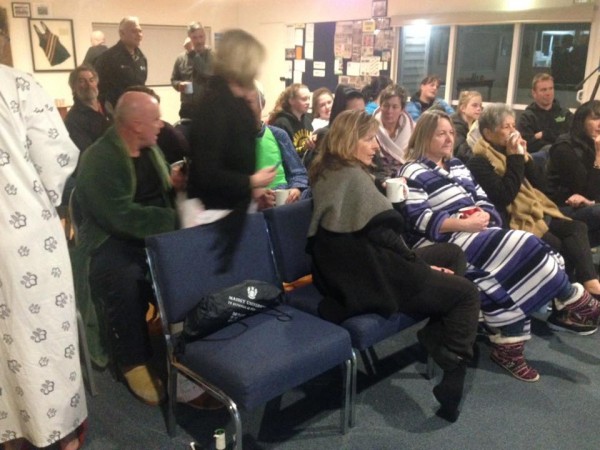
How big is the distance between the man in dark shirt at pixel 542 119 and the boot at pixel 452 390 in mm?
Answer: 2748

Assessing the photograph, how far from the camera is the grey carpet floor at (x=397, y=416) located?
206cm

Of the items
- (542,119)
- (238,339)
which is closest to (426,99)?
(542,119)

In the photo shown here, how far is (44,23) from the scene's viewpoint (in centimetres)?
675

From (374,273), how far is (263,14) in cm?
671

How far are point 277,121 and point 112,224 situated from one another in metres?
1.64

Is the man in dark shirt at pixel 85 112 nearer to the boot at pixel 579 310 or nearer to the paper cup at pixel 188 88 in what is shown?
the paper cup at pixel 188 88

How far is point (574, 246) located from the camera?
116 inches

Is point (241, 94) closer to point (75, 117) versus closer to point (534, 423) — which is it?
point (534, 423)

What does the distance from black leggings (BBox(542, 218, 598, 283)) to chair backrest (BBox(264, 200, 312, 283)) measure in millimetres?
1394

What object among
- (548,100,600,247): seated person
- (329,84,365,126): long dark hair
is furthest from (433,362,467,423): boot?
(329,84,365,126): long dark hair

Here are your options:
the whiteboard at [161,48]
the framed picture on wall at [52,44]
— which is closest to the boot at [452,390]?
the framed picture on wall at [52,44]

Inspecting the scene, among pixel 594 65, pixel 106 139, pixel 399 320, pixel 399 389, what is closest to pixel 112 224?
pixel 106 139

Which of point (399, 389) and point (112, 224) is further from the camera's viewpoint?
point (399, 389)

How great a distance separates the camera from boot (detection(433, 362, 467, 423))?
2156mm
